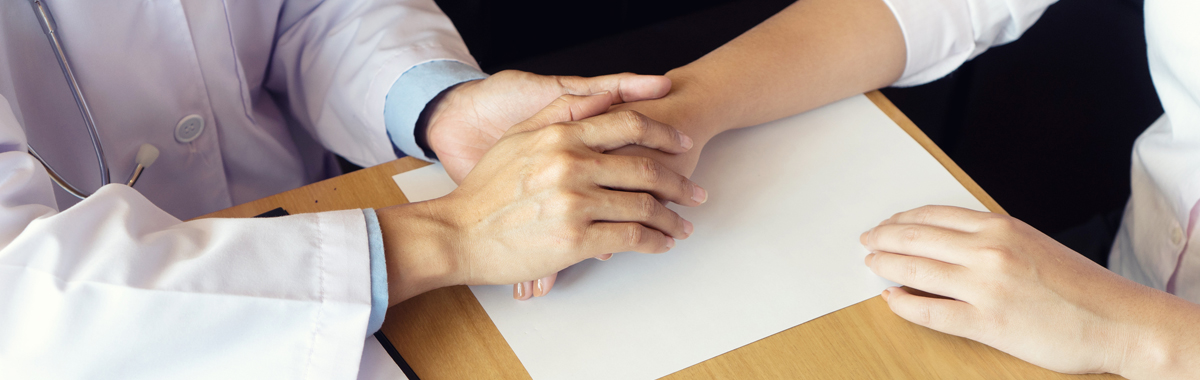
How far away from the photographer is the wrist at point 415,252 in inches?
23.1

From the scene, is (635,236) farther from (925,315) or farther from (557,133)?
(925,315)

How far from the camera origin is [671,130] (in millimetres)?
686

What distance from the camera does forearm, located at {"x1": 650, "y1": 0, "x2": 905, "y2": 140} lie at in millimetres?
787

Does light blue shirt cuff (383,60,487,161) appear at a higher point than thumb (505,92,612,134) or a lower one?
lower

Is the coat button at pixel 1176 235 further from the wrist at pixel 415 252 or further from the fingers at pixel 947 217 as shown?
the wrist at pixel 415 252

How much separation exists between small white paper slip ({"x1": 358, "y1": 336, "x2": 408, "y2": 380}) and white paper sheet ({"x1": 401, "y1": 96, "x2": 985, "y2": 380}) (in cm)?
9

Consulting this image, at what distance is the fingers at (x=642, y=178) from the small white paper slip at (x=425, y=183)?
0.19 metres

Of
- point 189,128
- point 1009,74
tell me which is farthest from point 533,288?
point 1009,74

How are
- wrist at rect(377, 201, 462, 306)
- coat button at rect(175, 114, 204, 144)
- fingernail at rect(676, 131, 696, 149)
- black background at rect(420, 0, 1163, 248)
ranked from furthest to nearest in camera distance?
black background at rect(420, 0, 1163, 248) → coat button at rect(175, 114, 204, 144) → fingernail at rect(676, 131, 696, 149) → wrist at rect(377, 201, 462, 306)

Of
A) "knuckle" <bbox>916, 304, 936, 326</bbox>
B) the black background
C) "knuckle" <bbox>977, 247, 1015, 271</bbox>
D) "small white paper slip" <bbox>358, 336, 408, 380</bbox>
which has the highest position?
"knuckle" <bbox>977, 247, 1015, 271</bbox>

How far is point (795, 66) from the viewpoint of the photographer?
0.82 metres

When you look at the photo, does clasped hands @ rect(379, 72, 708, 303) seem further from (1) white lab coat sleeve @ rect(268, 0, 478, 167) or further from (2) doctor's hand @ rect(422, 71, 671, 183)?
(1) white lab coat sleeve @ rect(268, 0, 478, 167)

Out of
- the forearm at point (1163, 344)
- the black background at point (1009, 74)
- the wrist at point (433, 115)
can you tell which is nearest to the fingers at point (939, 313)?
the forearm at point (1163, 344)

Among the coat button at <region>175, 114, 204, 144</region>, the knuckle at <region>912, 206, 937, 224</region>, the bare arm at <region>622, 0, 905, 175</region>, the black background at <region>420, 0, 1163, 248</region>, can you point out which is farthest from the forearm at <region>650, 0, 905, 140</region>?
the black background at <region>420, 0, 1163, 248</region>
